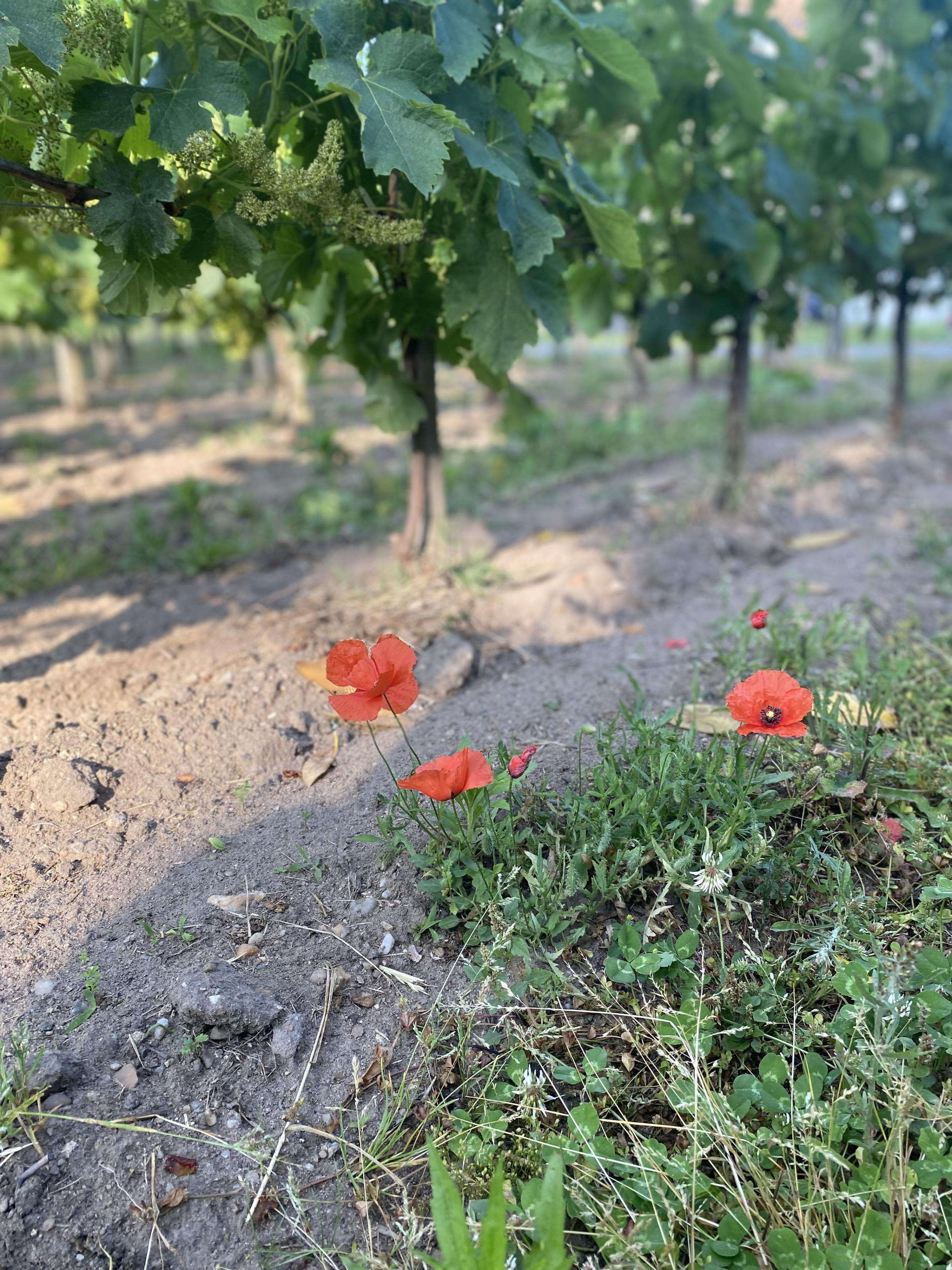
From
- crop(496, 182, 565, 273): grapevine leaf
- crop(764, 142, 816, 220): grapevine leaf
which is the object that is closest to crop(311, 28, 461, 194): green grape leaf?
crop(496, 182, 565, 273): grapevine leaf

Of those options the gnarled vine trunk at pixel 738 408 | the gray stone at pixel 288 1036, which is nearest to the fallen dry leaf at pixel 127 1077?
the gray stone at pixel 288 1036

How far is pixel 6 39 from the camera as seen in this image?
5.12 ft

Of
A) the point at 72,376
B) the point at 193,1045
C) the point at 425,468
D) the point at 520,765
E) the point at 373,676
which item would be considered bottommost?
the point at 193,1045

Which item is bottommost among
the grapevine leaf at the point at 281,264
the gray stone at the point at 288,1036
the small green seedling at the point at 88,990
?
the gray stone at the point at 288,1036

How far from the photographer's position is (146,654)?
3.17 metres

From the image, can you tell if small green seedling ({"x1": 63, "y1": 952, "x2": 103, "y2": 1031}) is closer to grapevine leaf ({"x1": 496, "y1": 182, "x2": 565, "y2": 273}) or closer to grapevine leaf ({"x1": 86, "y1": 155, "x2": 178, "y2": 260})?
grapevine leaf ({"x1": 86, "y1": 155, "x2": 178, "y2": 260})

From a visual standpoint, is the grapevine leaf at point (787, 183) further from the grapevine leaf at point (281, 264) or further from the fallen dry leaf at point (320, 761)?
the fallen dry leaf at point (320, 761)

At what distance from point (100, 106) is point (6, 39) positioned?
321 millimetres

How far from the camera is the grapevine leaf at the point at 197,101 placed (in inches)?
74.1

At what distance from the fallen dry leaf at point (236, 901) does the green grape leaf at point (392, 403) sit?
1.88m

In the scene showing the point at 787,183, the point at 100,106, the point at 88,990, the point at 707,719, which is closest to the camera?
the point at 88,990

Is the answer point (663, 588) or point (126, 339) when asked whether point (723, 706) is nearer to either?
point (663, 588)

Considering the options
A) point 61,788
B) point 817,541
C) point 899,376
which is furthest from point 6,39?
point 899,376

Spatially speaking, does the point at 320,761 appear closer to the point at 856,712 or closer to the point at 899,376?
the point at 856,712
